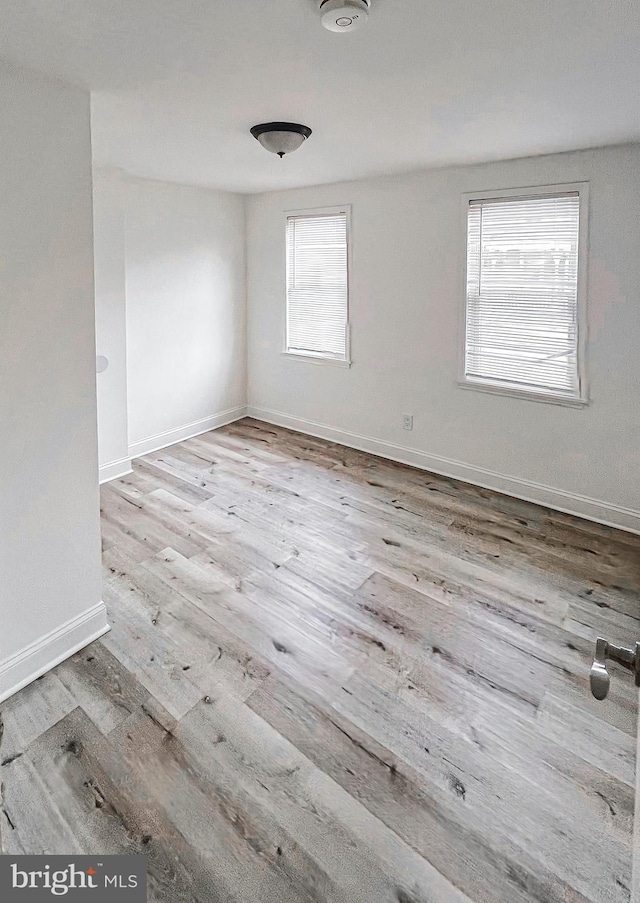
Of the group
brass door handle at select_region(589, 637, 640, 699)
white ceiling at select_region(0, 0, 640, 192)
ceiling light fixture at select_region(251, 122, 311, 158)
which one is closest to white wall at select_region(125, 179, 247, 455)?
white ceiling at select_region(0, 0, 640, 192)

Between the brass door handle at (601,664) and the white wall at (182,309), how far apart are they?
453cm

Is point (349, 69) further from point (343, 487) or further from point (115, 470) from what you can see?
point (115, 470)

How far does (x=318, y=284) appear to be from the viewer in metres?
5.27

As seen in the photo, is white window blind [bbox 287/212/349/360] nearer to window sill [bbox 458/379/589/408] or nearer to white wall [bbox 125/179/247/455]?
white wall [bbox 125/179/247/455]

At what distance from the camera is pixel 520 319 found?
3.95 meters

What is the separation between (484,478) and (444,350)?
107cm

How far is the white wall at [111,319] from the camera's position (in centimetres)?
406

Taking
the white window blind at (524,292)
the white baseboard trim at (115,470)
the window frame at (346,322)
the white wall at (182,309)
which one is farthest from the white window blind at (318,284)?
the white baseboard trim at (115,470)

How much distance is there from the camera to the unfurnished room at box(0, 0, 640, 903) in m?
1.68

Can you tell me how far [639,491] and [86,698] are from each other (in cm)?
341

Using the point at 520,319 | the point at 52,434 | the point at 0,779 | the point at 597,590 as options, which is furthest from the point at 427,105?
the point at 0,779

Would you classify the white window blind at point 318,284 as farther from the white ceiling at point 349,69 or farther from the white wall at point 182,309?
the white ceiling at point 349,69

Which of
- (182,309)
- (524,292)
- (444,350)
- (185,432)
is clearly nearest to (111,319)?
(182,309)

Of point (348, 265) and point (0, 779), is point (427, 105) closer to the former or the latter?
point (348, 265)
